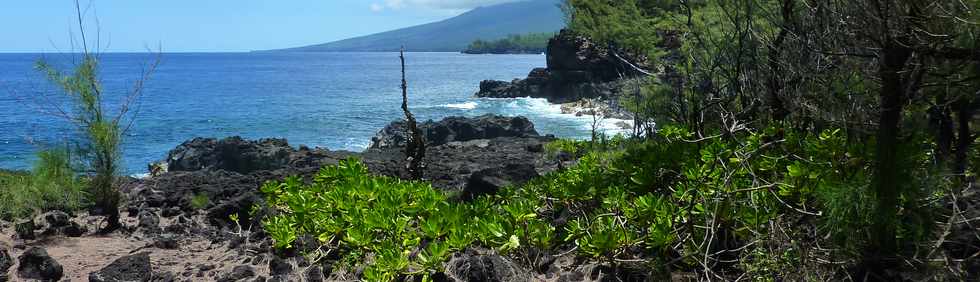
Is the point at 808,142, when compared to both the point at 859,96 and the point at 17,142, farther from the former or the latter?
the point at 17,142

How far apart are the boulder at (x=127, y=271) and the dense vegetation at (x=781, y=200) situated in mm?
896

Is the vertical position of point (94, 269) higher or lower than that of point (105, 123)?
lower

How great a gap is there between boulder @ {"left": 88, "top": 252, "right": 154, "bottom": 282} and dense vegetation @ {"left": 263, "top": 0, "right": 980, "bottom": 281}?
90cm

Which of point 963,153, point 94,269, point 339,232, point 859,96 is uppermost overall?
point 859,96

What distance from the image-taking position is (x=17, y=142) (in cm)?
3256

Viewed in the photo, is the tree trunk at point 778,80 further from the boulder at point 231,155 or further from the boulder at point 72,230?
the boulder at point 231,155

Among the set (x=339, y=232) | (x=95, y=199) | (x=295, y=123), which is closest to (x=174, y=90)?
(x=295, y=123)

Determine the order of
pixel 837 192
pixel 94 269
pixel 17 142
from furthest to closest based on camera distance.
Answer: pixel 17 142, pixel 94 269, pixel 837 192

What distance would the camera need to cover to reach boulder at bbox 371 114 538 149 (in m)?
30.1

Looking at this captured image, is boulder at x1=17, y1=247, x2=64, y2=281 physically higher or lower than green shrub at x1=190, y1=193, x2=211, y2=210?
higher

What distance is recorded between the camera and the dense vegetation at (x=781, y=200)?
10.5ft

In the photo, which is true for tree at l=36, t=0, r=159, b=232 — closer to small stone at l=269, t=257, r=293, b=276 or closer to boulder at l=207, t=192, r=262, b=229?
boulder at l=207, t=192, r=262, b=229

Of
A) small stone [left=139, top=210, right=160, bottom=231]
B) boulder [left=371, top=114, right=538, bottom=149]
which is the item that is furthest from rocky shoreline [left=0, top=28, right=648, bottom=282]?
boulder [left=371, top=114, right=538, bottom=149]

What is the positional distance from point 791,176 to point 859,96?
114 centimetres
